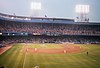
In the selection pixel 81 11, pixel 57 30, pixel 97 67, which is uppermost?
pixel 81 11

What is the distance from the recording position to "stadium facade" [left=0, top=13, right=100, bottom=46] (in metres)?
83.6

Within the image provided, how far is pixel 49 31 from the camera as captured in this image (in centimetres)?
8888

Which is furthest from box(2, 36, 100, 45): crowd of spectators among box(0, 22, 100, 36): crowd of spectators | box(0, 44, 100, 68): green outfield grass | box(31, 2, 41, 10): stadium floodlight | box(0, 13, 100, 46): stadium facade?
box(0, 44, 100, 68): green outfield grass

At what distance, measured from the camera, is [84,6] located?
9125cm

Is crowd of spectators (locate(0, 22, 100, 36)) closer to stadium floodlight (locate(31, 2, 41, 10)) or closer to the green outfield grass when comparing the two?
stadium floodlight (locate(31, 2, 41, 10))

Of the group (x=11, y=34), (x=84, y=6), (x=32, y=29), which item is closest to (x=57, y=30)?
(x=32, y=29)

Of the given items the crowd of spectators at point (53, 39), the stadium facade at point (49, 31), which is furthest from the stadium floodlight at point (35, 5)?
the crowd of spectators at point (53, 39)

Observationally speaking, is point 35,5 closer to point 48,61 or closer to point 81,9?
point 81,9

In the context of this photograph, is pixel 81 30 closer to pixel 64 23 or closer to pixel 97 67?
pixel 64 23

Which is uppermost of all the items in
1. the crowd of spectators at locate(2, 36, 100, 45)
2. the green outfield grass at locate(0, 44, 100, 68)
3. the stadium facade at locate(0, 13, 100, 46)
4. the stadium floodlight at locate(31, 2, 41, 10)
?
the stadium floodlight at locate(31, 2, 41, 10)

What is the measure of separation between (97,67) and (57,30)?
62167 millimetres

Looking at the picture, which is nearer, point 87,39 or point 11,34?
point 11,34

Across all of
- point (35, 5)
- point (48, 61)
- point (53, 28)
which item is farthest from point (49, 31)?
point (48, 61)

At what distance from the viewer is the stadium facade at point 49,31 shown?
83.6 meters
